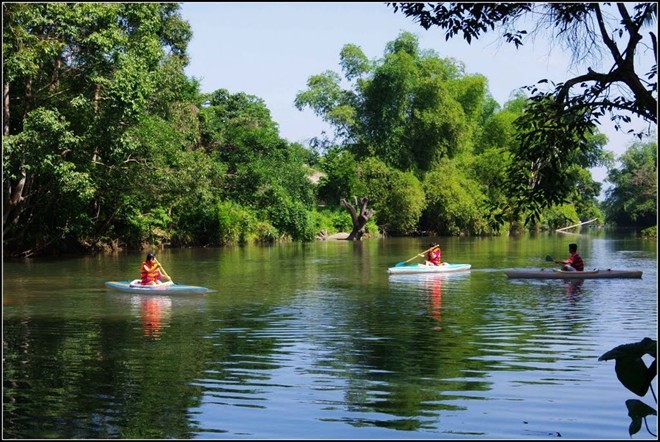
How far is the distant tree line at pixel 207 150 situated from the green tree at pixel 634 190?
0.43 metres

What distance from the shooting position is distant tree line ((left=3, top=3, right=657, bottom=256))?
22.4m

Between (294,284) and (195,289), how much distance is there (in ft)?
11.0

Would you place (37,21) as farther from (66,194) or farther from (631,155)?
(631,155)

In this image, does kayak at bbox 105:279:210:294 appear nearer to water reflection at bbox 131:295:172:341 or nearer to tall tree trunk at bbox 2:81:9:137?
water reflection at bbox 131:295:172:341

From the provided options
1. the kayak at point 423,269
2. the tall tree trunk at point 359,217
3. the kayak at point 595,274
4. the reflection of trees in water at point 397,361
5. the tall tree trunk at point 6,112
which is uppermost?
the tall tree trunk at point 6,112

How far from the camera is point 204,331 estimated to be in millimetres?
12312

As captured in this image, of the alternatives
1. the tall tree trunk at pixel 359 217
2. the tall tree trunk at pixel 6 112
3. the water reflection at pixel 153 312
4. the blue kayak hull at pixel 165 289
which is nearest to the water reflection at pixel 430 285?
the water reflection at pixel 153 312

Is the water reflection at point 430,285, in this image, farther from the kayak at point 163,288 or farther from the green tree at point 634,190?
the green tree at point 634,190

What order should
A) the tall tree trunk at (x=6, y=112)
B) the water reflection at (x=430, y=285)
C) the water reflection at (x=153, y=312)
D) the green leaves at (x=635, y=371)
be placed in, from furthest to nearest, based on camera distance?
the tall tree trunk at (x=6, y=112) < the water reflection at (x=430, y=285) < the water reflection at (x=153, y=312) < the green leaves at (x=635, y=371)

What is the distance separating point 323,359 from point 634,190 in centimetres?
7215

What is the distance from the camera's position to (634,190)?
76.2 meters

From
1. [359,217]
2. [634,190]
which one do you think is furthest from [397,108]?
[634,190]

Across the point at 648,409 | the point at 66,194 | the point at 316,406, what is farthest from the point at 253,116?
the point at 648,409

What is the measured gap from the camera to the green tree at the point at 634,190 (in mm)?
72344
